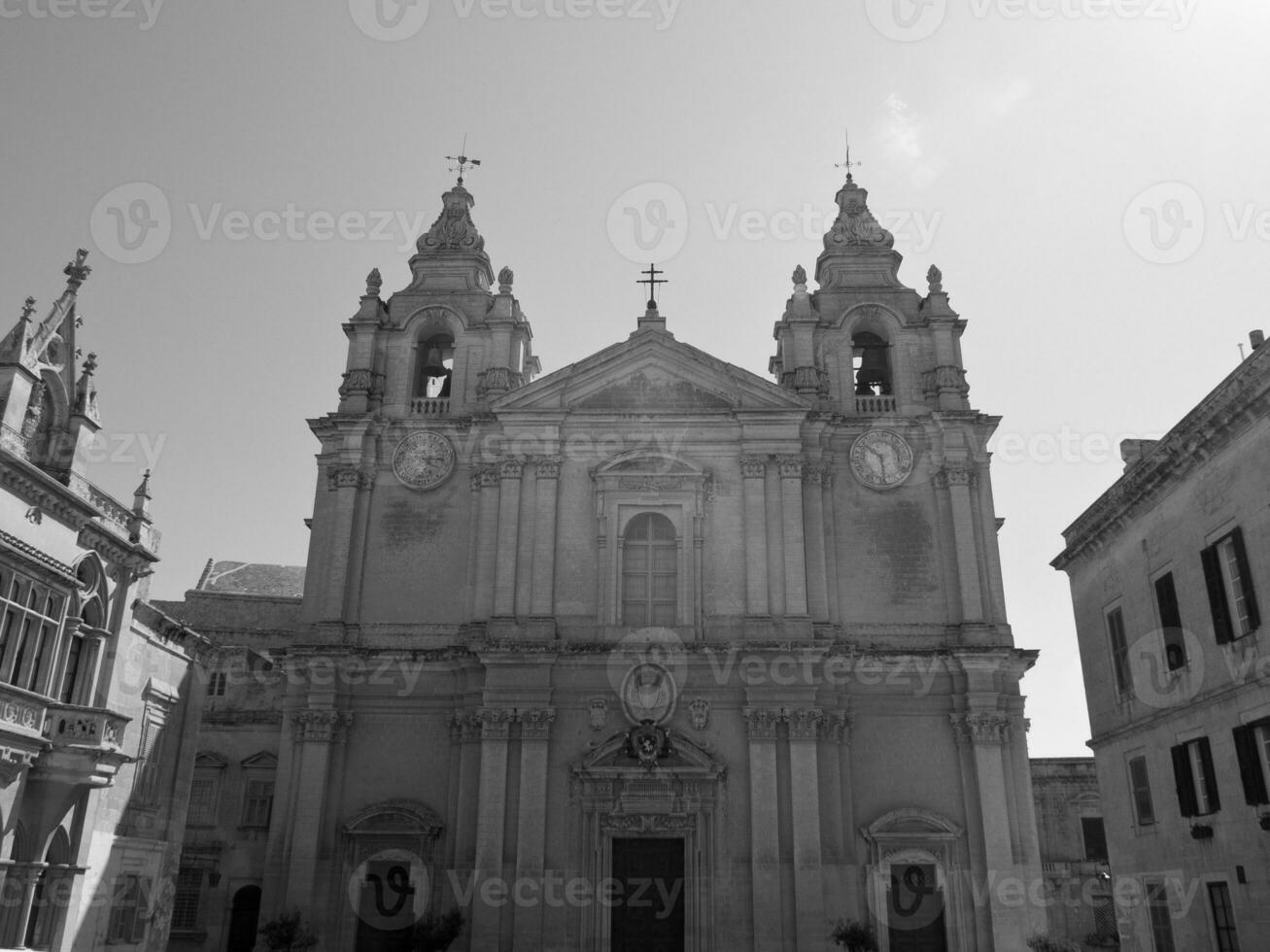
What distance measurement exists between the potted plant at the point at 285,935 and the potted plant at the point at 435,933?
2.45m

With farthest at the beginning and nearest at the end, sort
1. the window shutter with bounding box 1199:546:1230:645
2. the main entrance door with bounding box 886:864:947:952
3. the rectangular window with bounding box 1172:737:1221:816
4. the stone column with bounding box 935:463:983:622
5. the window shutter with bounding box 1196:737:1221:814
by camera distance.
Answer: the stone column with bounding box 935:463:983:622
the main entrance door with bounding box 886:864:947:952
the rectangular window with bounding box 1172:737:1221:816
the window shutter with bounding box 1196:737:1221:814
the window shutter with bounding box 1199:546:1230:645

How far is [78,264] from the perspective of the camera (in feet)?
69.3

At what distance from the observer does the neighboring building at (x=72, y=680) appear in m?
17.3

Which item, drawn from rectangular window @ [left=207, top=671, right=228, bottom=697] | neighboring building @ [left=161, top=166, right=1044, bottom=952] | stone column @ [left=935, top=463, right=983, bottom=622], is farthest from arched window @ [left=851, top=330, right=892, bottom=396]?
rectangular window @ [left=207, top=671, right=228, bottom=697]

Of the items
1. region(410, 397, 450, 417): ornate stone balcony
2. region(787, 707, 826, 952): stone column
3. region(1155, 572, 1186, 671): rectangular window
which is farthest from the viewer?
region(410, 397, 450, 417): ornate stone balcony

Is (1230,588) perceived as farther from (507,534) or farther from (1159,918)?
(507,534)

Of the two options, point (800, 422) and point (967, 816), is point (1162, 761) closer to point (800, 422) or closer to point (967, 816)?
point (967, 816)

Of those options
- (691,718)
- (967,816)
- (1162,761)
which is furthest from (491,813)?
(1162,761)

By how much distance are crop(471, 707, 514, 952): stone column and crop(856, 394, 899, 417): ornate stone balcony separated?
486 inches

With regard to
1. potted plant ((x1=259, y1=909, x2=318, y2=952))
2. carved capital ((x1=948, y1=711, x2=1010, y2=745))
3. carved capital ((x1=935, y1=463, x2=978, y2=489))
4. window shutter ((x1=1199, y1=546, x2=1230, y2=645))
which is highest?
carved capital ((x1=935, y1=463, x2=978, y2=489))

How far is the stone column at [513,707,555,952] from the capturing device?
22906 mm

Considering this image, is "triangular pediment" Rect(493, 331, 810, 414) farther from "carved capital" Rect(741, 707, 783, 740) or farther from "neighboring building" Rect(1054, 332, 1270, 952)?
"neighboring building" Rect(1054, 332, 1270, 952)

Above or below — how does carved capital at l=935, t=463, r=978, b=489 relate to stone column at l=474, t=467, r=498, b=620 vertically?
above

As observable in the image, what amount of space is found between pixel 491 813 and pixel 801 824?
271 inches
